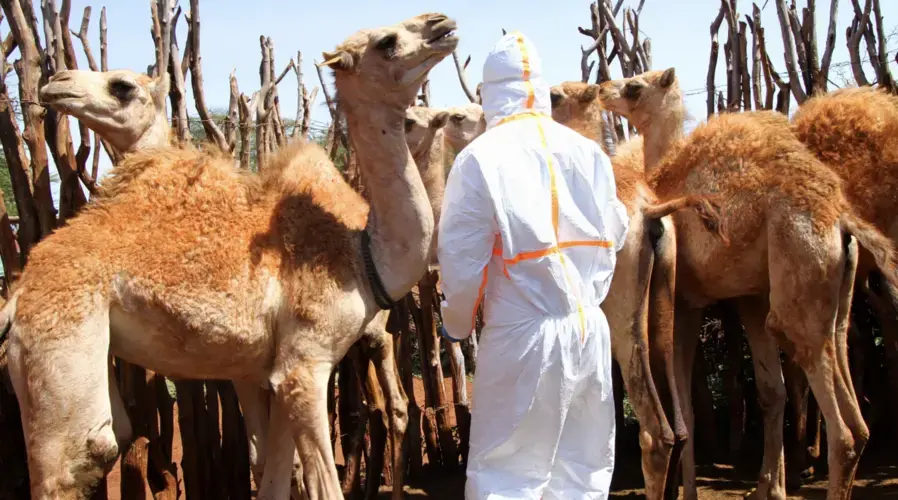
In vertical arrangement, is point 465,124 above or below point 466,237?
above

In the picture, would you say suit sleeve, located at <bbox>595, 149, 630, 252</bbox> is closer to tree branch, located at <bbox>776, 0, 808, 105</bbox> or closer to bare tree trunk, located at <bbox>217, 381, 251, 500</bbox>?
bare tree trunk, located at <bbox>217, 381, 251, 500</bbox>

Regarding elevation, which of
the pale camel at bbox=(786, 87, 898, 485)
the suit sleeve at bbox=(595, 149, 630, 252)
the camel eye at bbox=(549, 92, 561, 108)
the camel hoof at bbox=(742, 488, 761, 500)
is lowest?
the camel hoof at bbox=(742, 488, 761, 500)

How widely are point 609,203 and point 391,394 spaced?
101 inches

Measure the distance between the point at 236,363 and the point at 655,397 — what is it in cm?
248

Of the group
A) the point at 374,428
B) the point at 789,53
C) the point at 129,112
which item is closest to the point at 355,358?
the point at 374,428

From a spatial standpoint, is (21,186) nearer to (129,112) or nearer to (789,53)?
(129,112)

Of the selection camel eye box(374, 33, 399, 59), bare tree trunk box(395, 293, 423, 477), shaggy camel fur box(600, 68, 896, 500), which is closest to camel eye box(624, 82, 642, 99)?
shaggy camel fur box(600, 68, 896, 500)

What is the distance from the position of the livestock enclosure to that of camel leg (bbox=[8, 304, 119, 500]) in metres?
1.02

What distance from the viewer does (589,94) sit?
6.88m

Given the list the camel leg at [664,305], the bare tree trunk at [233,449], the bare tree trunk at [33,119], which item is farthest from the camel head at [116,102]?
the camel leg at [664,305]

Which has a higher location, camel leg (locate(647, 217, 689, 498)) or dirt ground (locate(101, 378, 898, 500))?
camel leg (locate(647, 217, 689, 498))

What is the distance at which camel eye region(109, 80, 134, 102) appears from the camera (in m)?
5.20

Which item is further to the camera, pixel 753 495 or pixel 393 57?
pixel 753 495

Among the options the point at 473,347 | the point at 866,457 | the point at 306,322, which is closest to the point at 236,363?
the point at 306,322
